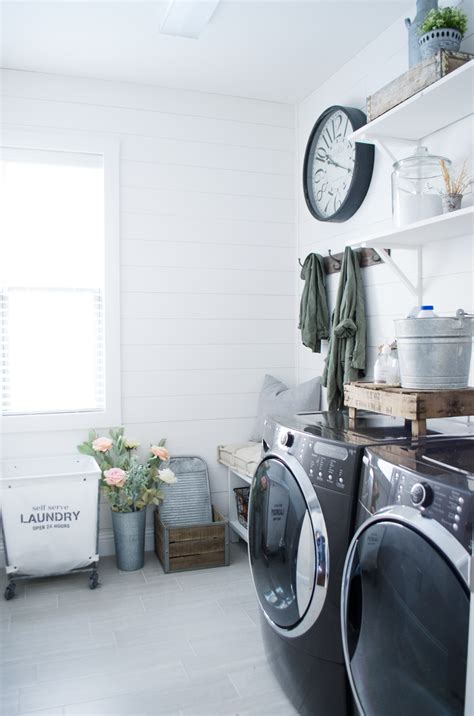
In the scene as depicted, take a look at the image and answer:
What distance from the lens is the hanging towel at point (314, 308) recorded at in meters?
3.37

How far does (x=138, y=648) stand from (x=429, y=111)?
231cm

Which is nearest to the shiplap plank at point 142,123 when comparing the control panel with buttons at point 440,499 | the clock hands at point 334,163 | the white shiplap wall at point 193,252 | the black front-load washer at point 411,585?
the white shiplap wall at point 193,252

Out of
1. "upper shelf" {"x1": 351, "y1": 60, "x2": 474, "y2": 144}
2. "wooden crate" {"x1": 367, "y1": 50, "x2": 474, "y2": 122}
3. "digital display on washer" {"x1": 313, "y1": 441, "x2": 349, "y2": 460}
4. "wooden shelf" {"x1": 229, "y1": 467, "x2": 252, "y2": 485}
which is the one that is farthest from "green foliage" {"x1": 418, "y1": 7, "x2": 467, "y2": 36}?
"wooden shelf" {"x1": 229, "y1": 467, "x2": 252, "y2": 485}

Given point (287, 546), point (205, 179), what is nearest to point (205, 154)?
Answer: point (205, 179)

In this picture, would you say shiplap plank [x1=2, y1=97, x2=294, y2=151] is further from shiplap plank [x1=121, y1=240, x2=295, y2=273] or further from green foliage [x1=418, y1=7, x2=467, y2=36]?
green foliage [x1=418, y1=7, x2=467, y2=36]

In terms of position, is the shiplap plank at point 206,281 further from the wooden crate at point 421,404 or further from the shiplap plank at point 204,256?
the wooden crate at point 421,404

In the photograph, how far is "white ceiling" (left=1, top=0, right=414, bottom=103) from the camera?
2701mm

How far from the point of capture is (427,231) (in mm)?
2285

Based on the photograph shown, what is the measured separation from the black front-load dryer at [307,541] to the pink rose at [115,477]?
3.69 ft

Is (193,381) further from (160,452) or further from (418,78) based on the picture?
(418,78)

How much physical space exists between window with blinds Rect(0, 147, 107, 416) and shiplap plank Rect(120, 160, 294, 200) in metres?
0.20

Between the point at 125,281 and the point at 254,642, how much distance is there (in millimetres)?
1975

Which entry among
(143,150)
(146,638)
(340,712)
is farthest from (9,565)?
(143,150)

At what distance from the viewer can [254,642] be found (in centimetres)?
248
